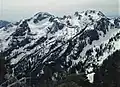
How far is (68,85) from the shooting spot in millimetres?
31625

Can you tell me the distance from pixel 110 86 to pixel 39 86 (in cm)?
6440

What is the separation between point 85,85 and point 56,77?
87.2m

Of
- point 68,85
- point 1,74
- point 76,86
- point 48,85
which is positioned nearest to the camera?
point 1,74

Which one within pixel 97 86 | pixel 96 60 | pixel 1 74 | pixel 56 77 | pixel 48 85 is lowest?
pixel 96 60

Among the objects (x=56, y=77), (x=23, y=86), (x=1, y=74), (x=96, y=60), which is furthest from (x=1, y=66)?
(x=96, y=60)

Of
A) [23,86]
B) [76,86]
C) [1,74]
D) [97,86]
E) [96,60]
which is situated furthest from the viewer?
[96,60]

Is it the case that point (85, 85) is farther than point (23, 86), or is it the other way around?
point (23, 86)

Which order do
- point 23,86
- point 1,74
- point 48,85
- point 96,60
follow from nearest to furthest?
point 1,74 < point 23,86 < point 48,85 < point 96,60

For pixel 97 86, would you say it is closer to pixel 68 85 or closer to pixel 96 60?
→ pixel 68 85

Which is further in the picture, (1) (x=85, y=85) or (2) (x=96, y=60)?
(2) (x=96, y=60)

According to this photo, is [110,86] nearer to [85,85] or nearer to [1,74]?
[85,85]

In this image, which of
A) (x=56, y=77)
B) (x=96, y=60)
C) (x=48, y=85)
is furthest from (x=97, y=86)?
(x=96, y=60)

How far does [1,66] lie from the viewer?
88.7 feet

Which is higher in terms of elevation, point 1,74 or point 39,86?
point 1,74
